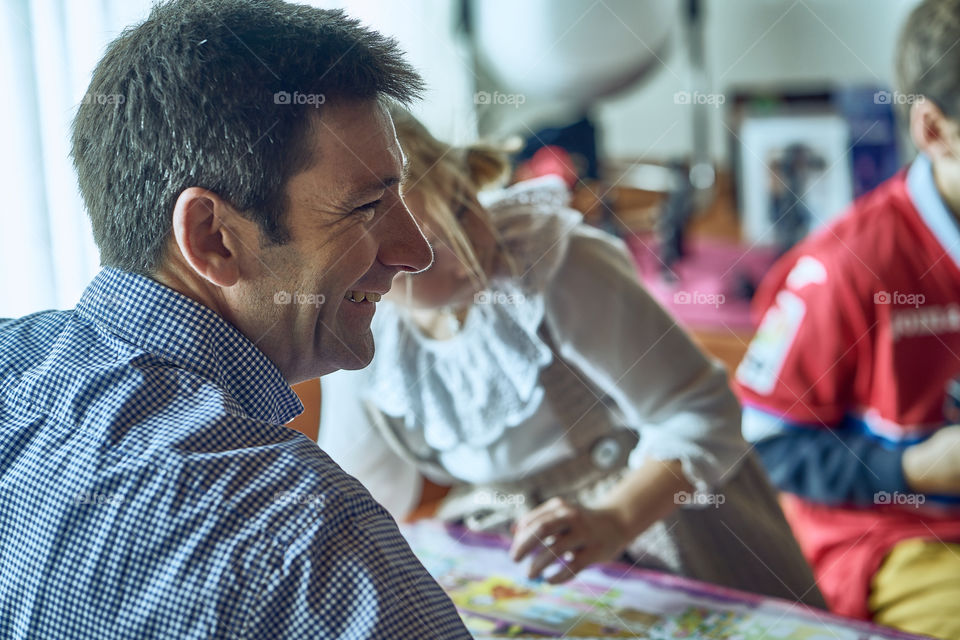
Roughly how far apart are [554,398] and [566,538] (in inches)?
8.6

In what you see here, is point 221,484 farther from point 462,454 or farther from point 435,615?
point 462,454

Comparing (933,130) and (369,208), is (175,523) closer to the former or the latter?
(369,208)

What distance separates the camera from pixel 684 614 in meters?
0.97

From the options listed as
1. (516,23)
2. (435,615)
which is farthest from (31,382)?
(516,23)

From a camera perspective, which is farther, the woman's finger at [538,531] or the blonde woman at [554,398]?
the blonde woman at [554,398]

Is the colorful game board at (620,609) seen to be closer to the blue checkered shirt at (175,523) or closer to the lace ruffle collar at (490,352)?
the lace ruffle collar at (490,352)

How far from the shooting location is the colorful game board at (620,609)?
36.5 inches

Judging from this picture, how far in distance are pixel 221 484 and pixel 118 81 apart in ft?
1.06

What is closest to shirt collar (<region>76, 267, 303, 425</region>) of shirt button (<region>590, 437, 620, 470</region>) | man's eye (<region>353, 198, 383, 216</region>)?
man's eye (<region>353, 198, 383, 216</region>)

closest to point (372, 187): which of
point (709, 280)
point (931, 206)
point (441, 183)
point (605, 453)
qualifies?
point (441, 183)

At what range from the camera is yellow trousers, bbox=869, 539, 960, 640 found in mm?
1184

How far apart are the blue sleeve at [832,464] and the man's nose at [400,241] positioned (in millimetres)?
787

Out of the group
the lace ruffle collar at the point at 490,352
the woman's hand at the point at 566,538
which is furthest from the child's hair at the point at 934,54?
the woman's hand at the point at 566,538

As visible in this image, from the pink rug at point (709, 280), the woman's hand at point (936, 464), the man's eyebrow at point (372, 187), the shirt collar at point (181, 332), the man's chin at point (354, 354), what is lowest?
the woman's hand at point (936, 464)
